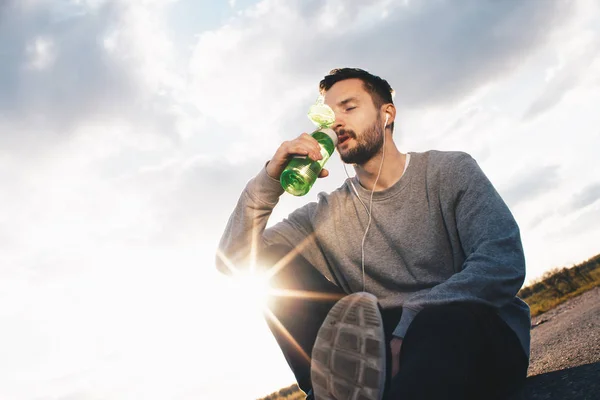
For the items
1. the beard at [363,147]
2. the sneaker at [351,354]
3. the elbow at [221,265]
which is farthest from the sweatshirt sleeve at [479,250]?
the elbow at [221,265]

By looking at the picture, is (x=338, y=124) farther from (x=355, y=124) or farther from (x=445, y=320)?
(x=445, y=320)

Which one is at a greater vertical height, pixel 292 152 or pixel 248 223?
pixel 292 152

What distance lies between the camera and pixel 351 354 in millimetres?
1538

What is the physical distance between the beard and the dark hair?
28 cm

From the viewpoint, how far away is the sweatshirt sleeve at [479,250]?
1.59 metres

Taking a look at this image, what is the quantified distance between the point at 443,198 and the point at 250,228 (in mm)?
1066

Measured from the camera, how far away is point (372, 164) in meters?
2.62

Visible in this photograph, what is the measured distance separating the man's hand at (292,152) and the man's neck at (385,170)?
0.50 meters

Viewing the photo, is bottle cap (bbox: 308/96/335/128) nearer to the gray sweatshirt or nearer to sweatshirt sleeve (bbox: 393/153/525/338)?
the gray sweatshirt

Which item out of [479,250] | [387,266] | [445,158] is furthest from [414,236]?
[479,250]

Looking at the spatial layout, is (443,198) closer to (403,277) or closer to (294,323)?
(403,277)

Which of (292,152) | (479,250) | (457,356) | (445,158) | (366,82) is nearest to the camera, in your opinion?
(457,356)

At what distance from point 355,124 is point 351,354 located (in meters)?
1.49

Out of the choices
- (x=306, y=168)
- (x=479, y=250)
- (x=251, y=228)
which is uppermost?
(x=306, y=168)
